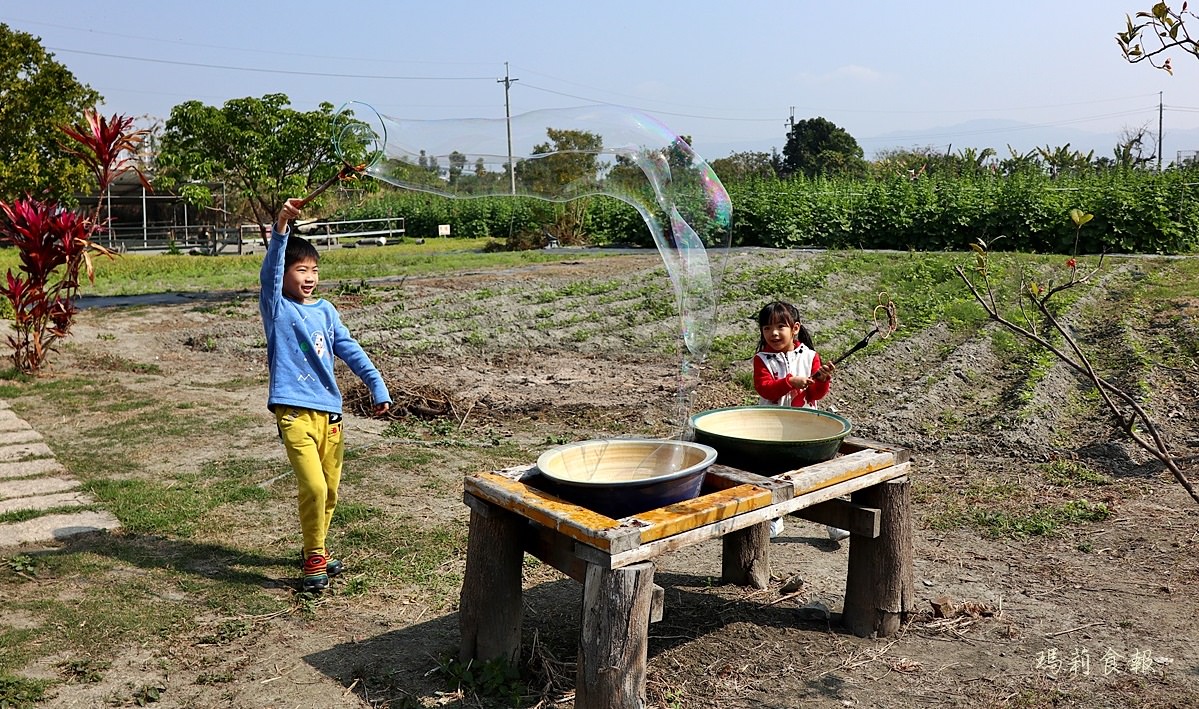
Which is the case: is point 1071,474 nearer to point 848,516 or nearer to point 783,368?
point 783,368

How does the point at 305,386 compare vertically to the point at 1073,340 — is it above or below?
below

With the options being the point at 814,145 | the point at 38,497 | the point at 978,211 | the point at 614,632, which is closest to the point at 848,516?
the point at 614,632

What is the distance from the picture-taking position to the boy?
3.98 m

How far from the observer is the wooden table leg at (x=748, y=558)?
418 cm

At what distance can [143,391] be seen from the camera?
7945 mm

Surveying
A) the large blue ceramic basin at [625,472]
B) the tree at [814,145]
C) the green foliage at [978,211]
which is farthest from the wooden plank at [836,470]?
the tree at [814,145]

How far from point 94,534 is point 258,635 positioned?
60.4 inches

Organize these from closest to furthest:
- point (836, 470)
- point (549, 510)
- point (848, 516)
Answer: point (549, 510), point (836, 470), point (848, 516)

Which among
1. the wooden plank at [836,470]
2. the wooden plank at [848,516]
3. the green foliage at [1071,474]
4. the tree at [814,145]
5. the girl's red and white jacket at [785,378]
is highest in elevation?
the tree at [814,145]

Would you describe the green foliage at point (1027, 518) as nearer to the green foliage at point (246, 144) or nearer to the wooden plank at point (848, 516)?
the wooden plank at point (848, 516)

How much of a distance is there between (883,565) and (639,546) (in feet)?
4.47

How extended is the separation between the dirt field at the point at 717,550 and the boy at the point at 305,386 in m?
0.30

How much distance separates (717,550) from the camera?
4773mm

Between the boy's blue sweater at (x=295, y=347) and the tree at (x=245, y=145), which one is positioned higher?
the tree at (x=245, y=145)
